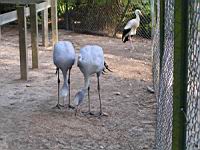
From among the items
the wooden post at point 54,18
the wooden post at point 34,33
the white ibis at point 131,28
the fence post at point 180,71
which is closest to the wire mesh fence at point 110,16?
the white ibis at point 131,28

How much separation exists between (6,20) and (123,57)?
93.7 inches

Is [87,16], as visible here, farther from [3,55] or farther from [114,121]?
[114,121]

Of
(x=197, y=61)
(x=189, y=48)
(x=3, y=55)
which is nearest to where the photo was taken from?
(x=197, y=61)

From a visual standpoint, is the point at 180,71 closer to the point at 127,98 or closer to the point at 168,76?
the point at 168,76

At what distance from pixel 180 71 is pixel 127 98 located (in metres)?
4.11

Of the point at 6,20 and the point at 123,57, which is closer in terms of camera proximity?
the point at 6,20

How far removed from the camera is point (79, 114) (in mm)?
5012

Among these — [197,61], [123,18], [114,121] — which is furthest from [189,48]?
[123,18]

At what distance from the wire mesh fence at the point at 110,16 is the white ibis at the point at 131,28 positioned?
0.69m

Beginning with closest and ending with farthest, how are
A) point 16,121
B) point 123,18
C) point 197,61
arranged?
point 197,61 → point 16,121 → point 123,18

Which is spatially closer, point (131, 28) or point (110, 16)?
point (131, 28)

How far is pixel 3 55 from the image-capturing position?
8.23 m

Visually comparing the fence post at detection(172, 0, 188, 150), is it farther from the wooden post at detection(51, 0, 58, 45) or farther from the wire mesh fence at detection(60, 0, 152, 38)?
the wire mesh fence at detection(60, 0, 152, 38)

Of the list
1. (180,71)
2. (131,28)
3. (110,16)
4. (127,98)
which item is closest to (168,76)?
(180,71)
